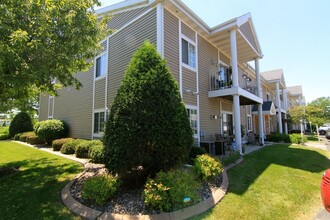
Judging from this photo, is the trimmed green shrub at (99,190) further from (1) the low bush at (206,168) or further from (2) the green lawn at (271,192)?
(1) the low bush at (206,168)

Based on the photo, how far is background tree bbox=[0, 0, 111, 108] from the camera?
16.5 feet

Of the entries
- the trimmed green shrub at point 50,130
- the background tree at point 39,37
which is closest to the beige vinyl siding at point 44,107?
the trimmed green shrub at point 50,130

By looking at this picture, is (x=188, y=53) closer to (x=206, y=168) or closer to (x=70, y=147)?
(x=206, y=168)

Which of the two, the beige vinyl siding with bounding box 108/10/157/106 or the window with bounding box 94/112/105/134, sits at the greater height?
the beige vinyl siding with bounding box 108/10/157/106

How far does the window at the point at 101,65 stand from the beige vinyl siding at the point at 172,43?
5.03 meters

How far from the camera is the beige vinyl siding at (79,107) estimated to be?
42.4 ft

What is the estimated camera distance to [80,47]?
20.2 feet

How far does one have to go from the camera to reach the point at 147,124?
16.5 ft

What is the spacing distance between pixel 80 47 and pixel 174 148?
458 centimetres

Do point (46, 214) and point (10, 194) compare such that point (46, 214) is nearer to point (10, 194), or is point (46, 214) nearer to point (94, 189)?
point (94, 189)

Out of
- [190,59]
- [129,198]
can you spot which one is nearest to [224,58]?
[190,59]

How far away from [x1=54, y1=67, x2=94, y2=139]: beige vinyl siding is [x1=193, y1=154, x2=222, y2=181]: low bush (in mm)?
8953

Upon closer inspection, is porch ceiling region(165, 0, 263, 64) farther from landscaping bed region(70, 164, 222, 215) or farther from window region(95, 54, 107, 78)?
landscaping bed region(70, 164, 222, 215)

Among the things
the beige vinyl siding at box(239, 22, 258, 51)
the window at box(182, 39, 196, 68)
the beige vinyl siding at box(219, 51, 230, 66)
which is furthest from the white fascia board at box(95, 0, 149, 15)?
the beige vinyl siding at box(219, 51, 230, 66)
